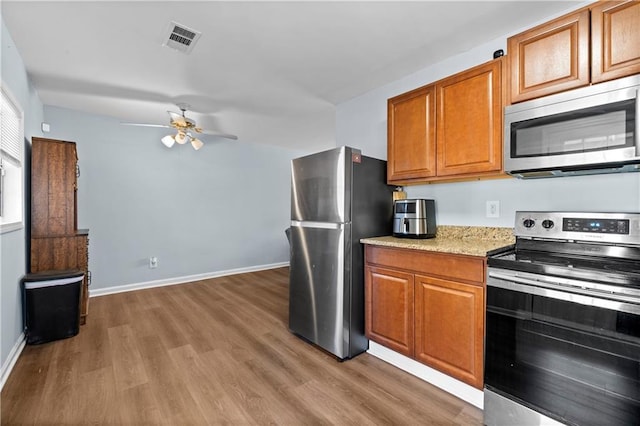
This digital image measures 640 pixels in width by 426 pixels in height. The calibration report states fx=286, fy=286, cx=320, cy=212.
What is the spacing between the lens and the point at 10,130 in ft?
7.63

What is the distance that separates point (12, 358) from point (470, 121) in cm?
377

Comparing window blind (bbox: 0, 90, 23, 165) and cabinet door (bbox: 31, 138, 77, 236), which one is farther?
cabinet door (bbox: 31, 138, 77, 236)

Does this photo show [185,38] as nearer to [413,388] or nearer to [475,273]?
[475,273]

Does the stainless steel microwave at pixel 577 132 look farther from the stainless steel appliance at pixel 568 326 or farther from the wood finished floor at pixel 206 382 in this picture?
the wood finished floor at pixel 206 382

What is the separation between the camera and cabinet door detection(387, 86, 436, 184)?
2.20 m

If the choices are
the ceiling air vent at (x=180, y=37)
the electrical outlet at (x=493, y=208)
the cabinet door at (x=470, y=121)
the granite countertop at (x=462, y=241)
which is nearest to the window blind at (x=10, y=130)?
the ceiling air vent at (x=180, y=37)

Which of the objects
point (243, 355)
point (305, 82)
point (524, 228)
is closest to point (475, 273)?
point (524, 228)

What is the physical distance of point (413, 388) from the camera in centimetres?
192

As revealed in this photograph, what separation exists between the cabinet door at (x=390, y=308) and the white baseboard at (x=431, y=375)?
12 cm

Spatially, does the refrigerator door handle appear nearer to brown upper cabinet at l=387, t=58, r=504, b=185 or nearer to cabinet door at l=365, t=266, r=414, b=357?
cabinet door at l=365, t=266, r=414, b=357

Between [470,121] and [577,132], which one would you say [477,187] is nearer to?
[470,121]

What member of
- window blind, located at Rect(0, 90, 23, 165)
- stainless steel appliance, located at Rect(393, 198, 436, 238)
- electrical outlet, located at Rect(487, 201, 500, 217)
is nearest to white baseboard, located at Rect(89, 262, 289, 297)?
window blind, located at Rect(0, 90, 23, 165)

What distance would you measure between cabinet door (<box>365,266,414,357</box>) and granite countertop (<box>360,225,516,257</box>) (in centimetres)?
22

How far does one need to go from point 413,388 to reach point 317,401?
657 millimetres
